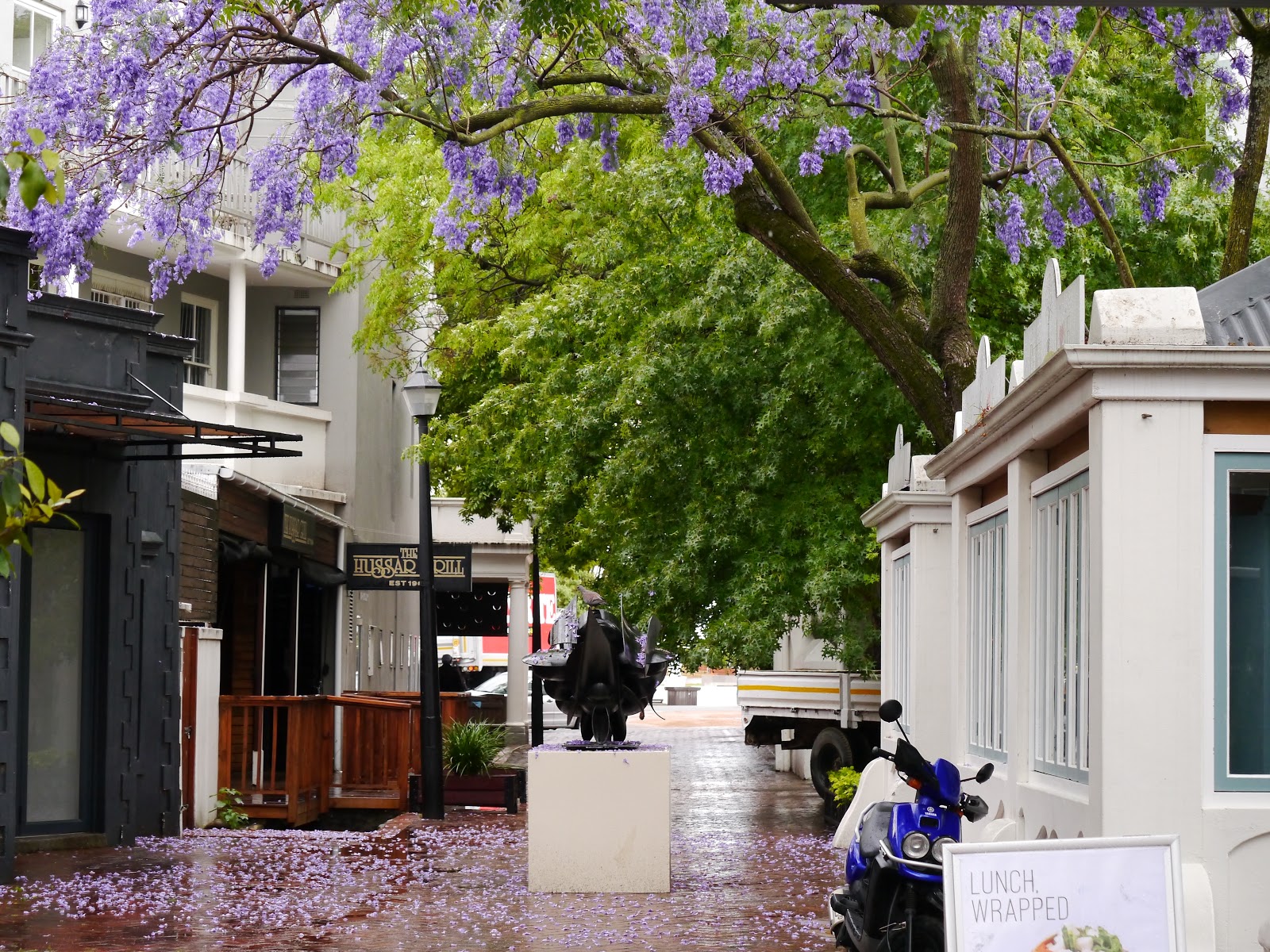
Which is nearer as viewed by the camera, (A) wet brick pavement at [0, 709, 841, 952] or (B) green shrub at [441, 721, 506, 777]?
(A) wet brick pavement at [0, 709, 841, 952]

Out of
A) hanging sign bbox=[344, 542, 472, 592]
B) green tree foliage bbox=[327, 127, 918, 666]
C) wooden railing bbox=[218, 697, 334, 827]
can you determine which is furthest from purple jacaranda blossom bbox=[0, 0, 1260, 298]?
wooden railing bbox=[218, 697, 334, 827]

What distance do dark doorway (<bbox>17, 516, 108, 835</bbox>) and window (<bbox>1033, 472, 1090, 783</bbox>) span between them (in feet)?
30.1

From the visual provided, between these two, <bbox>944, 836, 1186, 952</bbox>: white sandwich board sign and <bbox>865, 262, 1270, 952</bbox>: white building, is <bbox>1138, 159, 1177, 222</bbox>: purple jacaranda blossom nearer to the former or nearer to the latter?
<bbox>865, 262, 1270, 952</bbox>: white building

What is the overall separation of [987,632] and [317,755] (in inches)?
431

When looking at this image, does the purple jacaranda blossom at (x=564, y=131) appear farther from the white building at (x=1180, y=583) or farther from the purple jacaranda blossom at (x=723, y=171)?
the white building at (x=1180, y=583)

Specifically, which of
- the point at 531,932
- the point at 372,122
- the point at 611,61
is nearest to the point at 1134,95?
the point at 611,61

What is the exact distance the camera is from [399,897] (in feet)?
38.3

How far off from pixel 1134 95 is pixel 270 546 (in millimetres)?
11784

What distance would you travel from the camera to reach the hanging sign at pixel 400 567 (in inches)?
741

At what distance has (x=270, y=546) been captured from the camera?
21.5 metres

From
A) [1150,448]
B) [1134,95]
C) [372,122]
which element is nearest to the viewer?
[1150,448]

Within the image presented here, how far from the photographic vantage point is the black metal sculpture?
1289 cm

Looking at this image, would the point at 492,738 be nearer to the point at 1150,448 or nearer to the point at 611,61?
the point at 611,61

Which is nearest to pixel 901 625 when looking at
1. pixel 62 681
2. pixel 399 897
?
pixel 399 897
